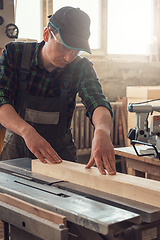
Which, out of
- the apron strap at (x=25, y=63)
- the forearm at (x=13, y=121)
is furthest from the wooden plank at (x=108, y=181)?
the apron strap at (x=25, y=63)

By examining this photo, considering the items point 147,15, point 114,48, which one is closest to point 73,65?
point 114,48

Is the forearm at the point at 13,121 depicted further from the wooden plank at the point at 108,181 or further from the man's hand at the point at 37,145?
the wooden plank at the point at 108,181

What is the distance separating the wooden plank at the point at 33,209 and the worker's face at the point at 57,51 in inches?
30.3

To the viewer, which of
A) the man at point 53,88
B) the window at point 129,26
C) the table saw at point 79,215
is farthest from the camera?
the window at point 129,26

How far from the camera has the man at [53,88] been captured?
1.48 meters

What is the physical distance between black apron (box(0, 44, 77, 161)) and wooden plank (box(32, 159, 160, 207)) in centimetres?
38

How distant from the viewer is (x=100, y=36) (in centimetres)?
423

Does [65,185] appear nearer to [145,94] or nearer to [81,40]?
[81,40]

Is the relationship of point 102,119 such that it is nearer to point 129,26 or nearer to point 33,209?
point 33,209

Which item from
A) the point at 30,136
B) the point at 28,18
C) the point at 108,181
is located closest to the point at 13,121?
the point at 30,136

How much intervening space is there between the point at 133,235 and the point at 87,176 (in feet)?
1.39

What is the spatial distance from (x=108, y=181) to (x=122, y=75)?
10.8ft

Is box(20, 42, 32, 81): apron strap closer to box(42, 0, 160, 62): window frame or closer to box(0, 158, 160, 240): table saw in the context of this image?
box(0, 158, 160, 240): table saw

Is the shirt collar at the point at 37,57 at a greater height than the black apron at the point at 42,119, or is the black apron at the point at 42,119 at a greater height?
the shirt collar at the point at 37,57
